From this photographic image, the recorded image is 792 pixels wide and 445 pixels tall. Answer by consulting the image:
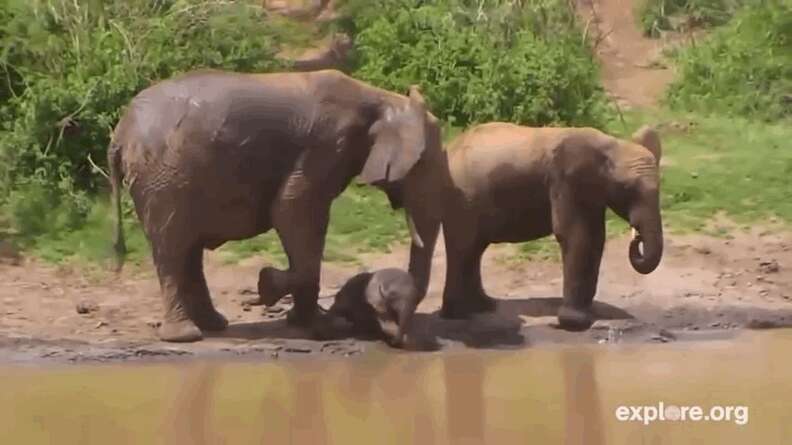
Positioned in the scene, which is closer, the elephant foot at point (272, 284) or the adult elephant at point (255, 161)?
the adult elephant at point (255, 161)

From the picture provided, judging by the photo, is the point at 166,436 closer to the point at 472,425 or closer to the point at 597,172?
the point at 472,425

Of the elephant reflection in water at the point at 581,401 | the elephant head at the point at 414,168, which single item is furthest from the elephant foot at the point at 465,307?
the elephant reflection in water at the point at 581,401

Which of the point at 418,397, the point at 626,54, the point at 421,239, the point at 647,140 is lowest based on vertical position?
the point at 418,397

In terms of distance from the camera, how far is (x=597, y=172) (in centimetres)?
1030

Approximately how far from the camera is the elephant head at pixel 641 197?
10289 millimetres

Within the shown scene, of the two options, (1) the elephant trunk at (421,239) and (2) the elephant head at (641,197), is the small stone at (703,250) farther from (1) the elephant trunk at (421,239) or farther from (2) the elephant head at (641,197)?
(1) the elephant trunk at (421,239)

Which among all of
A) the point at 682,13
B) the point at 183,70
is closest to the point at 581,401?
the point at 183,70

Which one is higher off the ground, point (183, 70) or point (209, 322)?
point (183, 70)

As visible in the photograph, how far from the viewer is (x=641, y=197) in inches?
405

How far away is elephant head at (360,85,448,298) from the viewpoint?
9.96m

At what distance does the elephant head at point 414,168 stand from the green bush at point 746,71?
22.2 ft

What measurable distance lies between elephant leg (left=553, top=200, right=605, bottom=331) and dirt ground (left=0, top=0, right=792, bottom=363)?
0.12 metres

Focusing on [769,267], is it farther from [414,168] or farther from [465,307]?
[414,168]

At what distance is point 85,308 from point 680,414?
13.8ft
